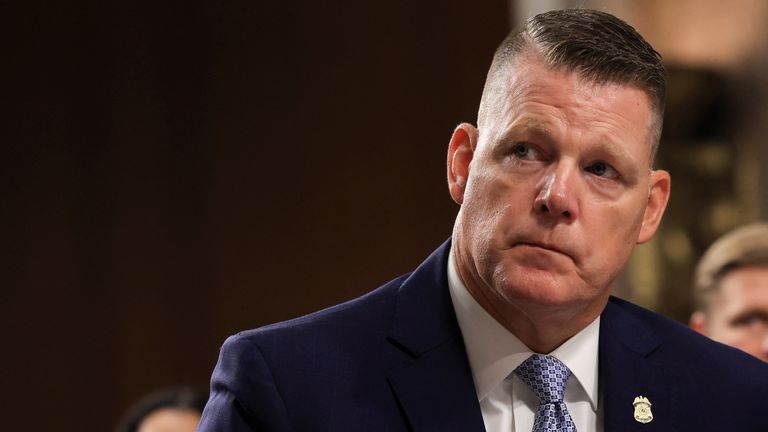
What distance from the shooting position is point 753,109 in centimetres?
480

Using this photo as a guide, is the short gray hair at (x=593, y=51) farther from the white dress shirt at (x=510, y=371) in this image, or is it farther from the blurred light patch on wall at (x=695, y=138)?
the blurred light patch on wall at (x=695, y=138)

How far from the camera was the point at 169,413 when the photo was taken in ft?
14.5

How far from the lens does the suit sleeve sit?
7.20 ft

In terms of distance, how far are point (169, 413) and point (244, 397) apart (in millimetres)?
2297

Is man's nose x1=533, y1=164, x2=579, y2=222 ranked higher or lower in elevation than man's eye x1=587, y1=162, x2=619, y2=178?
lower

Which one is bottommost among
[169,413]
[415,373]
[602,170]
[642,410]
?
[169,413]

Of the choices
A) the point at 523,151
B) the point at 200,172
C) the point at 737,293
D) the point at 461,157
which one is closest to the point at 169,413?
the point at 737,293

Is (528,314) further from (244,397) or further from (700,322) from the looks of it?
(700,322)

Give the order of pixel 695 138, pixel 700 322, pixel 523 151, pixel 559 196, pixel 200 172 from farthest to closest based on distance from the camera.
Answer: pixel 200 172
pixel 695 138
pixel 700 322
pixel 523 151
pixel 559 196

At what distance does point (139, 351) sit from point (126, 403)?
0.26 metres

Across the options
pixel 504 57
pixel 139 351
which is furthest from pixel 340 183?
pixel 504 57

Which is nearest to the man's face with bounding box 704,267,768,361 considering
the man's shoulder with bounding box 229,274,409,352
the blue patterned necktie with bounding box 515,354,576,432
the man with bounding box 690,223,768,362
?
the man with bounding box 690,223,768,362

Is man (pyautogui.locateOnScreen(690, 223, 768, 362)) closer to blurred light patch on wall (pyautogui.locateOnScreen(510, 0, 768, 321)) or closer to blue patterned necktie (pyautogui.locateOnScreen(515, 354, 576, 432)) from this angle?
blurred light patch on wall (pyautogui.locateOnScreen(510, 0, 768, 321))

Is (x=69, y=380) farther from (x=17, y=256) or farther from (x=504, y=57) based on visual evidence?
(x=504, y=57)
